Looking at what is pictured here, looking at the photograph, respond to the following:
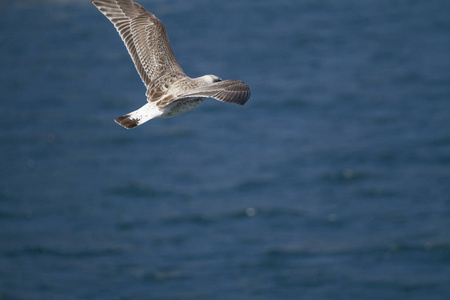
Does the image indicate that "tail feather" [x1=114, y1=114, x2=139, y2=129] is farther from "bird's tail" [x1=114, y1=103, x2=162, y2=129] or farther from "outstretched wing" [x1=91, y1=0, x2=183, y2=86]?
"outstretched wing" [x1=91, y1=0, x2=183, y2=86]

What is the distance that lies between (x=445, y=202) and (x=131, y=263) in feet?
41.3

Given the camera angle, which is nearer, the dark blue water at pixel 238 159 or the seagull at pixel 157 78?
the seagull at pixel 157 78

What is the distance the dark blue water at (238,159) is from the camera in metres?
27.7

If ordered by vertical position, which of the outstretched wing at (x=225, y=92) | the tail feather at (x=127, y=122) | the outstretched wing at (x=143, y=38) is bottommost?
the tail feather at (x=127, y=122)

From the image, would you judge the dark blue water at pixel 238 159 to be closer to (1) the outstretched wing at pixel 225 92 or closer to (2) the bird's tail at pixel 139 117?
(2) the bird's tail at pixel 139 117

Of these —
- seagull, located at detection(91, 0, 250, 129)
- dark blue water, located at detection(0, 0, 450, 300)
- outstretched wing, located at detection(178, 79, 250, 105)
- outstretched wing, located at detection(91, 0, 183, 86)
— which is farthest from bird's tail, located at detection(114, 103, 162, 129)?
dark blue water, located at detection(0, 0, 450, 300)

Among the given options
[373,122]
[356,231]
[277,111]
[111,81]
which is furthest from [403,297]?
[111,81]

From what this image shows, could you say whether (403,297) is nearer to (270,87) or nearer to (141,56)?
(270,87)

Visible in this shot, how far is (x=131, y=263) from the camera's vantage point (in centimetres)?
2928

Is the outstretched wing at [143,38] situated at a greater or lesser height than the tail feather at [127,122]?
greater

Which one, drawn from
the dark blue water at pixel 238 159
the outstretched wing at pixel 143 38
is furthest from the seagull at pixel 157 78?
the dark blue water at pixel 238 159

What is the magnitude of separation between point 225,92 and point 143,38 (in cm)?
305

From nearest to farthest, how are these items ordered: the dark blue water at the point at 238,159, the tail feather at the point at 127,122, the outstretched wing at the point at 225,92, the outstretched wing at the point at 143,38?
1. the outstretched wing at the point at 225,92
2. the tail feather at the point at 127,122
3. the outstretched wing at the point at 143,38
4. the dark blue water at the point at 238,159

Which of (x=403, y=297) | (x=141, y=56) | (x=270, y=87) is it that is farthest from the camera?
(x=270, y=87)
